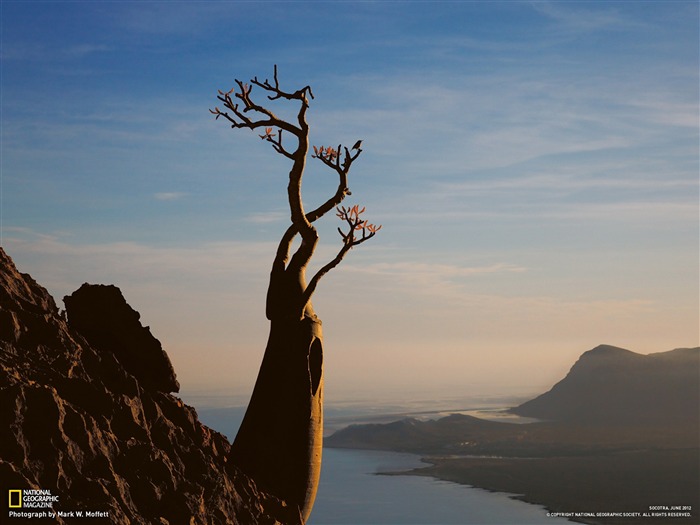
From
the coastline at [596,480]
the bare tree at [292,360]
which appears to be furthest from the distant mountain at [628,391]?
the bare tree at [292,360]

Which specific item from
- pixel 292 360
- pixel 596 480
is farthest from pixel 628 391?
pixel 292 360

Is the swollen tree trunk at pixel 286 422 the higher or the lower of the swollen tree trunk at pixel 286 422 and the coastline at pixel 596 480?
the higher

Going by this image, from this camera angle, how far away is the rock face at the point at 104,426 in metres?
11.5

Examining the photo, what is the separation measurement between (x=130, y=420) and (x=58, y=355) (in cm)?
148

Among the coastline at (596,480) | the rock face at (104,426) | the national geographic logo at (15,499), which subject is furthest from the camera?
the coastline at (596,480)

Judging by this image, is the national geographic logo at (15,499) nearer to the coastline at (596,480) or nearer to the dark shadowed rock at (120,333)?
the dark shadowed rock at (120,333)

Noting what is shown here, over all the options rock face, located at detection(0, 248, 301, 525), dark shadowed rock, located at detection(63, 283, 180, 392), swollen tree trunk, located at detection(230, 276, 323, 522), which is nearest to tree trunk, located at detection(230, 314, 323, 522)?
swollen tree trunk, located at detection(230, 276, 323, 522)

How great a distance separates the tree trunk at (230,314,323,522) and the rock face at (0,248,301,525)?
0.43 metres

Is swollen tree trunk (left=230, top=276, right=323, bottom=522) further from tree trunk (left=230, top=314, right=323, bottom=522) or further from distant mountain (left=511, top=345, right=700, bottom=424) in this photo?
distant mountain (left=511, top=345, right=700, bottom=424)

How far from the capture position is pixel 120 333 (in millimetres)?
15461

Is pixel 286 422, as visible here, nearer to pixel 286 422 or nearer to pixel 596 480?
pixel 286 422

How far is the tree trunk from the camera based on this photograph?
51.4ft

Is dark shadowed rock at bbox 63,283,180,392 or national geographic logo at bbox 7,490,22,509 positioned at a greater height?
dark shadowed rock at bbox 63,283,180,392

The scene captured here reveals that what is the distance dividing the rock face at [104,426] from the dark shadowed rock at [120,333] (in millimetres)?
18
